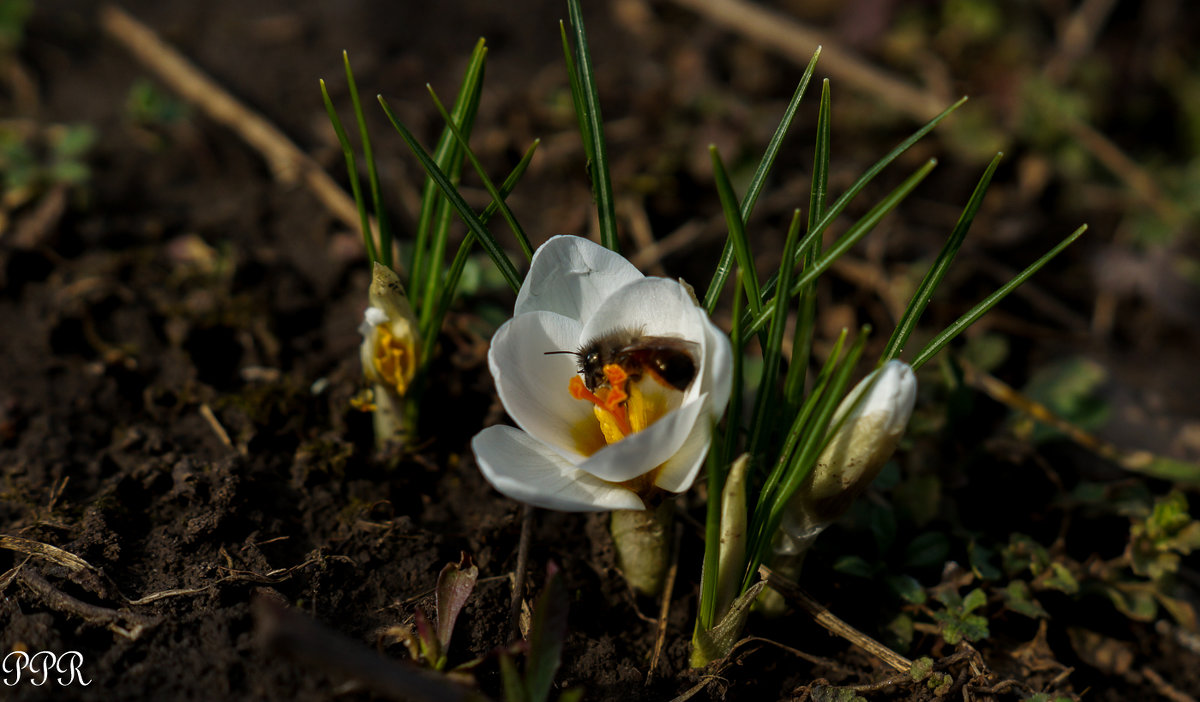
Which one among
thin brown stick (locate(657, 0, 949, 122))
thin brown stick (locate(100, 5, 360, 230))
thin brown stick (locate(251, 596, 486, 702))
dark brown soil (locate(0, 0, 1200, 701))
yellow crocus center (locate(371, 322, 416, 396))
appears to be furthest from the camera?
thin brown stick (locate(657, 0, 949, 122))

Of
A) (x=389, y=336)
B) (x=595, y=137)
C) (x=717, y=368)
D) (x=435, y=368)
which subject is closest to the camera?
(x=717, y=368)

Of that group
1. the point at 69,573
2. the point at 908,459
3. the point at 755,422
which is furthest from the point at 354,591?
the point at 908,459

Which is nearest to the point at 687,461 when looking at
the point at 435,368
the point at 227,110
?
the point at 435,368

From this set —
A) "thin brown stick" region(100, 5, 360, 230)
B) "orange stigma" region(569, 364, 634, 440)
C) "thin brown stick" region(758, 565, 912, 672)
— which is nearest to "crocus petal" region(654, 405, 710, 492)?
"orange stigma" region(569, 364, 634, 440)

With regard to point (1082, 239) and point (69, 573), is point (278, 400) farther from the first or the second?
point (1082, 239)

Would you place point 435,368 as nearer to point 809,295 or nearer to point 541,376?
point 541,376

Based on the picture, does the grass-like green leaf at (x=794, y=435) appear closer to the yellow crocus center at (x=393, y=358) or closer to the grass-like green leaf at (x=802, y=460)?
the grass-like green leaf at (x=802, y=460)

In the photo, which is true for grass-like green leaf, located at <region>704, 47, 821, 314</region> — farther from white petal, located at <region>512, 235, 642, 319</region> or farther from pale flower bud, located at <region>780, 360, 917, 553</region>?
pale flower bud, located at <region>780, 360, 917, 553</region>

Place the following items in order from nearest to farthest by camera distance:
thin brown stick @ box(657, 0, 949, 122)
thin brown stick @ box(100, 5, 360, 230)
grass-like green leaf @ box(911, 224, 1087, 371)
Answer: grass-like green leaf @ box(911, 224, 1087, 371), thin brown stick @ box(100, 5, 360, 230), thin brown stick @ box(657, 0, 949, 122)
